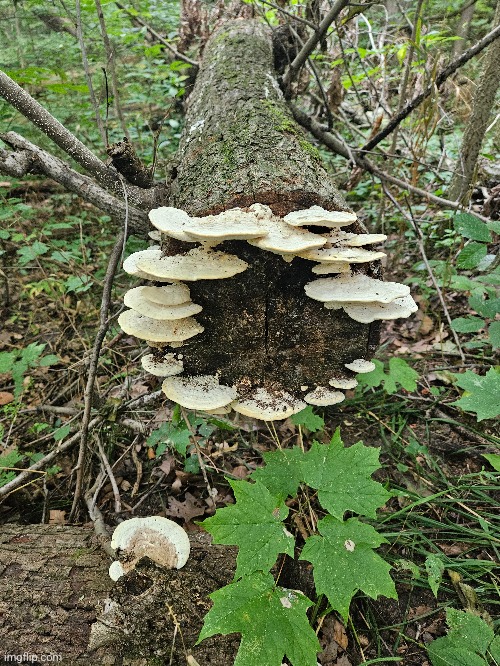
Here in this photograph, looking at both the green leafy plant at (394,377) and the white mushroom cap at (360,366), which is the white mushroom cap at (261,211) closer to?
the white mushroom cap at (360,366)

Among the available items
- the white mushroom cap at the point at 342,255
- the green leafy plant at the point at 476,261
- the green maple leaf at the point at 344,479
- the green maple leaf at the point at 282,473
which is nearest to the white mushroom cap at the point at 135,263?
the white mushroom cap at the point at 342,255

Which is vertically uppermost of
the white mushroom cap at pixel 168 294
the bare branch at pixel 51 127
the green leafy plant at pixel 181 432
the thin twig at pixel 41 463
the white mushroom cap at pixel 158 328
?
the bare branch at pixel 51 127

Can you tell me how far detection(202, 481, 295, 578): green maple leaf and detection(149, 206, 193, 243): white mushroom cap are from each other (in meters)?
1.33

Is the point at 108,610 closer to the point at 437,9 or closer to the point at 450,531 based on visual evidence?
the point at 450,531

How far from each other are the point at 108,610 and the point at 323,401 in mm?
1676

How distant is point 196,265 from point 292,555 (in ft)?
5.07

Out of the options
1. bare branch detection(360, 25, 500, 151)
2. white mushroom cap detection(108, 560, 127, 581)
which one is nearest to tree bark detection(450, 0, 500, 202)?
bare branch detection(360, 25, 500, 151)

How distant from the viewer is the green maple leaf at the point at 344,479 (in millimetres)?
1961

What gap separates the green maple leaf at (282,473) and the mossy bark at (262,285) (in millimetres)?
574

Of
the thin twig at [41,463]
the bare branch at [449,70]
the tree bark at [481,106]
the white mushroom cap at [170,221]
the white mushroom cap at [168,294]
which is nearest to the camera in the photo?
the white mushroom cap at [170,221]

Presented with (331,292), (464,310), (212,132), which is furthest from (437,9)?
(331,292)

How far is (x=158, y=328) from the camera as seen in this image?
2518 millimetres

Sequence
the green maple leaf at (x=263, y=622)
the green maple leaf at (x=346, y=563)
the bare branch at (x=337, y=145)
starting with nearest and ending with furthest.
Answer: the green maple leaf at (x=263, y=622)
the green maple leaf at (x=346, y=563)
the bare branch at (x=337, y=145)

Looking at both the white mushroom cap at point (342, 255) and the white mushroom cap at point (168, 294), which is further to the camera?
the white mushroom cap at point (168, 294)
